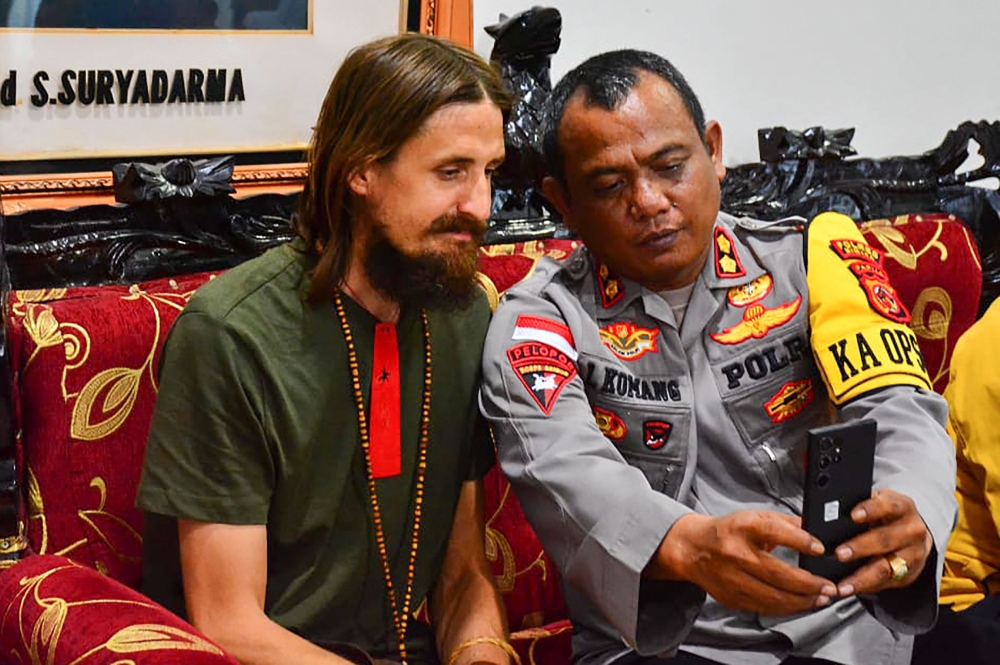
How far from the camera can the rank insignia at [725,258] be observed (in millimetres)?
1682

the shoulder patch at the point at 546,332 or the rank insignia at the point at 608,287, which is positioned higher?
the rank insignia at the point at 608,287

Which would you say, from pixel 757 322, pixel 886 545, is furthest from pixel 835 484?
pixel 757 322

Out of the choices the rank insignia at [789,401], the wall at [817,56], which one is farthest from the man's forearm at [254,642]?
the wall at [817,56]

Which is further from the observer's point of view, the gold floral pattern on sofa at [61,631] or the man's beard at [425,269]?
the man's beard at [425,269]

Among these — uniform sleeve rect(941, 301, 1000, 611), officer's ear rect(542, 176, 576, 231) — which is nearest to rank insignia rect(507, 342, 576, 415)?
officer's ear rect(542, 176, 576, 231)

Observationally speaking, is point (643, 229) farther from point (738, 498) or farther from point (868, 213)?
point (868, 213)

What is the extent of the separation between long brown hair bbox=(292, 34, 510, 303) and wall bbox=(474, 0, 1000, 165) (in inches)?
25.2

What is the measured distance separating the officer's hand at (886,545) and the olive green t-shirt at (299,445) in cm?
50

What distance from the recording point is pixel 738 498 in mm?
1643

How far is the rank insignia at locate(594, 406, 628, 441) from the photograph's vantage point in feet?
5.32

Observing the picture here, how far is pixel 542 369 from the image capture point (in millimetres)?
1549

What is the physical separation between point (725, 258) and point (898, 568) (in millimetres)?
474

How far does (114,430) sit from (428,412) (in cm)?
Result: 41

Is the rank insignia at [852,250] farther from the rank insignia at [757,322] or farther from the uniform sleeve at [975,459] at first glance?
the uniform sleeve at [975,459]
